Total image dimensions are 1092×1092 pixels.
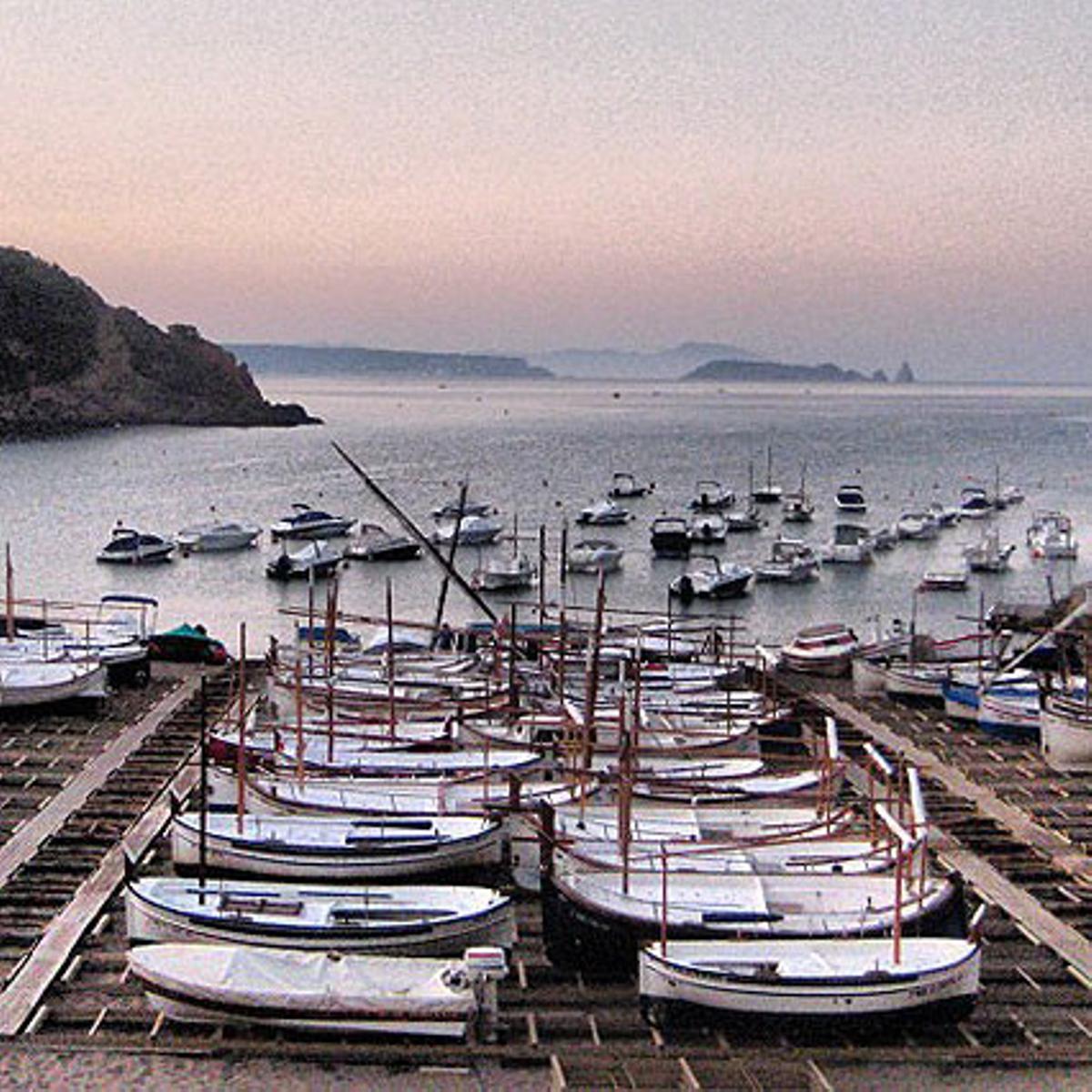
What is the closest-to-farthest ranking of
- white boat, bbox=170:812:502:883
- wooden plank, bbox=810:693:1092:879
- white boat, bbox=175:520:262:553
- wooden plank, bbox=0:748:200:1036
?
wooden plank, bbox=0:748:200:1036 < white boat, bbox=170:812:502:883 < wooden plank, bbox=810:693:1092:879 < white boat, bbox=175:520:262:553

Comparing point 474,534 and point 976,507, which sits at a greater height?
point 474,534

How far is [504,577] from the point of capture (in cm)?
5862

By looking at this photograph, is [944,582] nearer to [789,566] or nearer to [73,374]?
[789,566]

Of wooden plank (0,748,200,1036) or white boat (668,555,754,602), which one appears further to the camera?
white boat (668,555,754,602)

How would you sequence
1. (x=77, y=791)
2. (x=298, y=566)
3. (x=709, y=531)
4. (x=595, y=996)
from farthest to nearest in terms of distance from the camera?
(x=709, y=531), (x=298, y=566), (x=77, y=791), (x=595, y=996)

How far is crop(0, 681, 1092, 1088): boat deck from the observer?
47.9 feet

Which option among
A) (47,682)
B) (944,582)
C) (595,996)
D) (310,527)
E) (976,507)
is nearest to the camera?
(595,996)

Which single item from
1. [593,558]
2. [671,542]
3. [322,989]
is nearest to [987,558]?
[671,542]

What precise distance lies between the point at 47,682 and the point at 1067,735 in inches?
705

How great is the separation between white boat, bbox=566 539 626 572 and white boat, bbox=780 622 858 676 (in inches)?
948

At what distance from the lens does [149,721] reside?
29188mm

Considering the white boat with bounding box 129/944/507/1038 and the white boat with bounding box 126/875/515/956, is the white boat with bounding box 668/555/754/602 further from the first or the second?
the white boat with bounding box 129/944/507/1038

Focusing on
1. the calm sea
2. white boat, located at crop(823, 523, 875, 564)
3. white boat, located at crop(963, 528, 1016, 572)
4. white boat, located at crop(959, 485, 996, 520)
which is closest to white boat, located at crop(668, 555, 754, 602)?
the calm sea

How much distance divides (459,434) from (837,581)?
4943 inches
